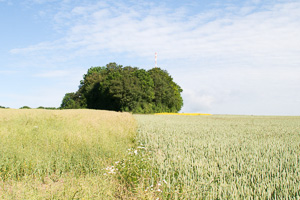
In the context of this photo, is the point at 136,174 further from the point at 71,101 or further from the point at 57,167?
the point at 71,101

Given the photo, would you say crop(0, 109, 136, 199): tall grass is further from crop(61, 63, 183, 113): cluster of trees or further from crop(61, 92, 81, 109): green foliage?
crop(61, 92, 81, 109): green foliage

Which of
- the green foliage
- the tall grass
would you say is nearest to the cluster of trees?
the green foliage

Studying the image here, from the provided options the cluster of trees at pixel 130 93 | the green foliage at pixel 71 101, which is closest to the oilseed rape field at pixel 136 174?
the cluster of trees at pixel 130 93

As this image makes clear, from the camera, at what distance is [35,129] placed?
9742 millimetres

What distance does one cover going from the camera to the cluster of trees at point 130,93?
46438 mm

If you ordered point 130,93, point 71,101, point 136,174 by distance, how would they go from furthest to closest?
point 71,101, point 130,93, point 136,174

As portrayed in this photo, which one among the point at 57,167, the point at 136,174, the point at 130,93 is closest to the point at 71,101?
the point at 130,93

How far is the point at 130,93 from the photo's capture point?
151 ft

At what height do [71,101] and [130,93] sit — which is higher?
[130,93]

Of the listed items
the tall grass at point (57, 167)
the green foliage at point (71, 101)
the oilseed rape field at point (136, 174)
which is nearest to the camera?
the oilseed rape field at point (136, 174)

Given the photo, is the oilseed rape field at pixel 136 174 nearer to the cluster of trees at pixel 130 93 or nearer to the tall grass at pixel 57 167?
the tall grass at pixel 57 167

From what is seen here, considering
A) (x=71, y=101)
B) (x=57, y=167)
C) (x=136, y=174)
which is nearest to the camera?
(x=136, y=174)

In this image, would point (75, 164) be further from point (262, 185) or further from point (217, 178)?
point (262, 185)

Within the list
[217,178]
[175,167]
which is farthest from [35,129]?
[217,178]
